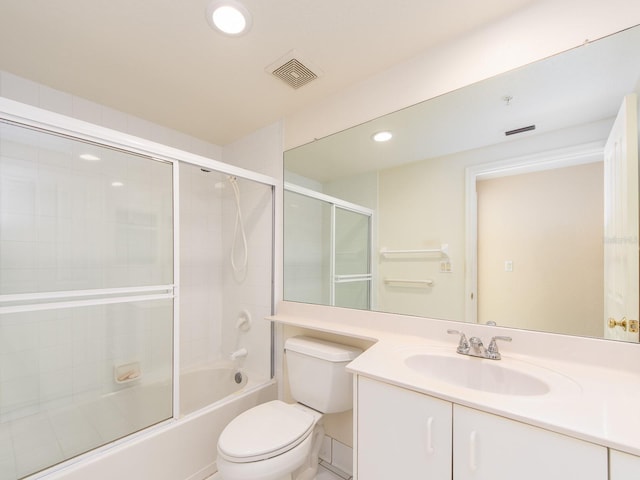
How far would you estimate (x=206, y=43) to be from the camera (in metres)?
1.39

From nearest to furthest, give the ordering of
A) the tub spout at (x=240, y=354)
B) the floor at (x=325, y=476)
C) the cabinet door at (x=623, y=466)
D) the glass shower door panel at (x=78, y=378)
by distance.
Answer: the cabinet door at (x=623, y=466) < the glass shower door panel at (x=78, y=378) < the floor at (x=325, y=476) < the tub spout at (x=240, y=354)

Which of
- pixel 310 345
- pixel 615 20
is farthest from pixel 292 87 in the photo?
pixel 310 345

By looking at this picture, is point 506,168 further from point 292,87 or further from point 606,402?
point 292,87

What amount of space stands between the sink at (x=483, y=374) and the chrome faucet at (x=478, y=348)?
0.02 m

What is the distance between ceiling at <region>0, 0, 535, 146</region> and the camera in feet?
3.92

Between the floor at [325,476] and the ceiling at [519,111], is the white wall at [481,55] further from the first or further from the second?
the floor at [325,476]

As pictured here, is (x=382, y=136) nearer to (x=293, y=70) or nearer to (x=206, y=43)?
(x=293, y=70)

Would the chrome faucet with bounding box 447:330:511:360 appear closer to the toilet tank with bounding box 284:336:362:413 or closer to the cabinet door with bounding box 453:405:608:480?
the cabinet door with bounding box 453:405:608:480

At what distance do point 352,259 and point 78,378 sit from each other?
173cm

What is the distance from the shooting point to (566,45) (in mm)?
1101

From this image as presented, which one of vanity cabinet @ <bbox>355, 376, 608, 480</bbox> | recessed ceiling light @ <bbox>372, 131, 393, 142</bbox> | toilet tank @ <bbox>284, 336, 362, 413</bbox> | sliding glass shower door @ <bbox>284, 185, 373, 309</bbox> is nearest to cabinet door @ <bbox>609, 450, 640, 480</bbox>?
vanity cabinet @ <bbox>355, 376, 608, 480</bbox>

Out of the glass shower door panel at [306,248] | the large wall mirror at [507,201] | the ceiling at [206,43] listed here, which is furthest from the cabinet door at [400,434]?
the ceiling at [206,43]

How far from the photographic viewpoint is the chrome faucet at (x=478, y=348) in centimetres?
112

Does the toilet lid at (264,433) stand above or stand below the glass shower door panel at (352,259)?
below
